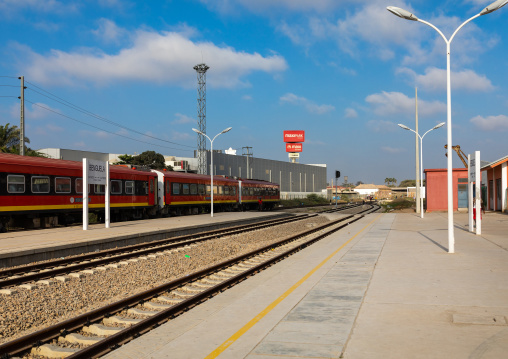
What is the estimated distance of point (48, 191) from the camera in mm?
21484

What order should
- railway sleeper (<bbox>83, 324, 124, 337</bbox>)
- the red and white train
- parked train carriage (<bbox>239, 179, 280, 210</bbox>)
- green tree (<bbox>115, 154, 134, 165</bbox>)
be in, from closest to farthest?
railway sleeper (<bbox>83, 324, 124, 337</bbox>) < the red and white train < parked train carriage (<bbox>239, 179, 280, 210</bbox>) < green tree (<bbox>115, 154, 134, 165</bbox>)

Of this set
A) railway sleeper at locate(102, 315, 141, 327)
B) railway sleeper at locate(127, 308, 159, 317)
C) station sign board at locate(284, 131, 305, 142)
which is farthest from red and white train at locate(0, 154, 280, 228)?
station sign board at locate(284, 131, 305, 142)

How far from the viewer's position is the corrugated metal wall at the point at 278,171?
3071 inches

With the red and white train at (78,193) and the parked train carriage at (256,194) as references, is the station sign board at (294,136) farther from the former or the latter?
the red and white train at (78,193)

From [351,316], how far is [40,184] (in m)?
18.0

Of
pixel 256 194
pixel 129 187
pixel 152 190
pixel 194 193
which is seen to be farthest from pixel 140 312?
pixel 256 194

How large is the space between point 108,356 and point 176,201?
95.1 feet

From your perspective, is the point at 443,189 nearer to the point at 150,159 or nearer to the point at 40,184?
the point at 40,184

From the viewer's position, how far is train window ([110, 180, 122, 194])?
26.5 m

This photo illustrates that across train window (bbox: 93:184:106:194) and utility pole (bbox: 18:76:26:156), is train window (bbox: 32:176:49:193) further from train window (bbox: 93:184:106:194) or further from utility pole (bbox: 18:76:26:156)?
utility pole (bbox: 18:76:26:156)

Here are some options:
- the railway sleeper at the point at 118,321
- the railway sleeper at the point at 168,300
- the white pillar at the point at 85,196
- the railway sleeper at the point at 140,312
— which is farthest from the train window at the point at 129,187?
the railway sleeper at the point at 118,321

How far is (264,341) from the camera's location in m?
5.67

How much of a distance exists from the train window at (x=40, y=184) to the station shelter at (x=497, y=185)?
31230 mm

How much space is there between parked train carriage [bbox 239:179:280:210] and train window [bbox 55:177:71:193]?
2628 centimetres
